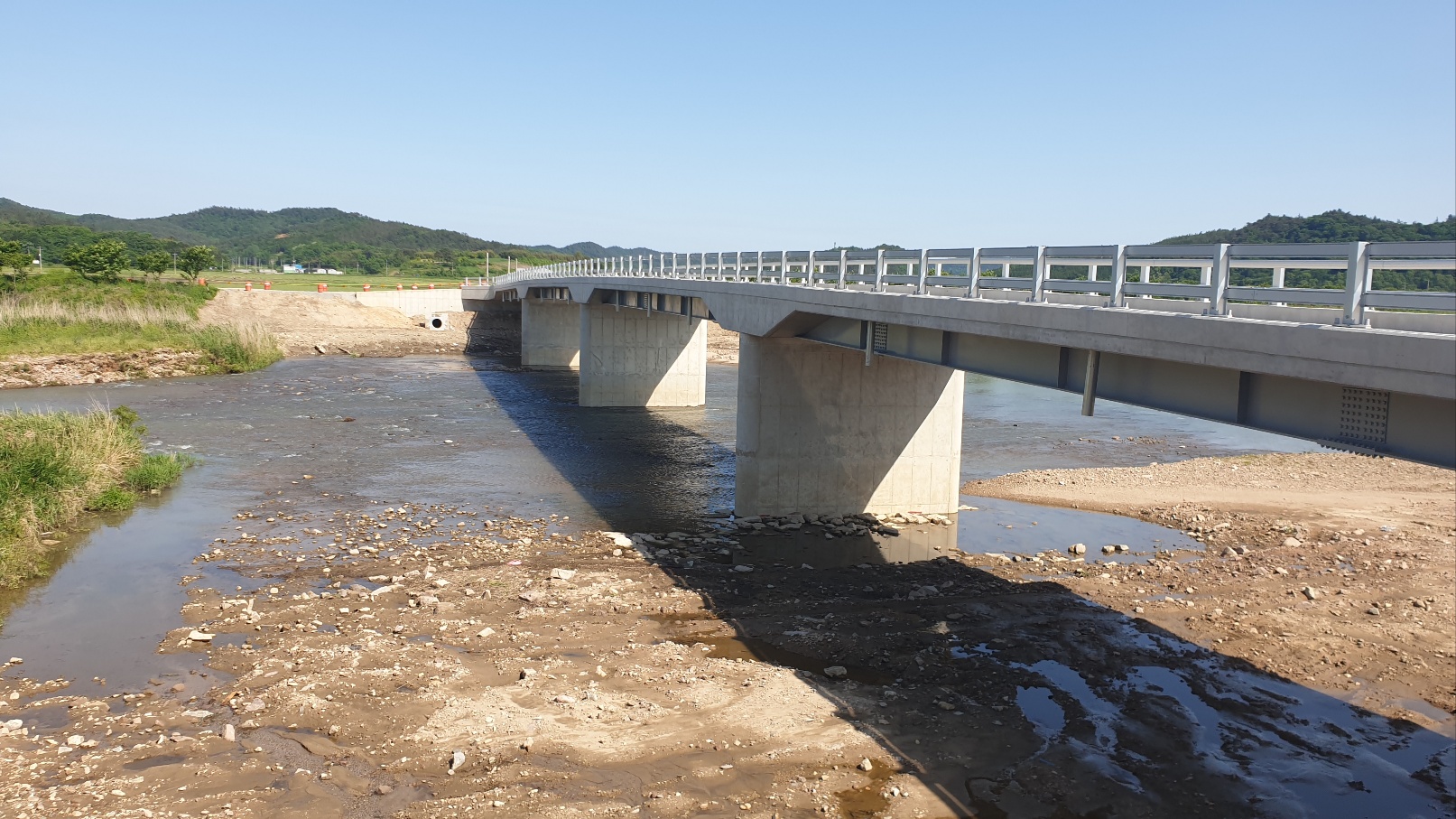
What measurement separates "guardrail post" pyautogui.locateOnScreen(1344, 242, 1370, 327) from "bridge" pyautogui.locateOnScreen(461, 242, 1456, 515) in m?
0.02

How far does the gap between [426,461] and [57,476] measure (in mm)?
10024


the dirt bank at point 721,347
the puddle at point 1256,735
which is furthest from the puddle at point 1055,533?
the dirt bank at point 721,347

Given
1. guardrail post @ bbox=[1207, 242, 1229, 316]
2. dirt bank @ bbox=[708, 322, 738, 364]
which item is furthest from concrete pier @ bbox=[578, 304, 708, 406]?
guardrail post @ bbox=[1207, 242, 1229, 316]

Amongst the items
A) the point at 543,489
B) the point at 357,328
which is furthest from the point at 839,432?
the point at 357,328

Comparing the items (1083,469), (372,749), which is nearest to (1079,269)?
(1083,469)

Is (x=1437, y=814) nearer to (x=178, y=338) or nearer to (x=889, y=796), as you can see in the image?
(x=889, y=796)

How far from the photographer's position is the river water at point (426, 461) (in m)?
15.9

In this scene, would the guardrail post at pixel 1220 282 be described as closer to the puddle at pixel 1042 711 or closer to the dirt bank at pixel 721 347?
the puddle at pixel 1042 711

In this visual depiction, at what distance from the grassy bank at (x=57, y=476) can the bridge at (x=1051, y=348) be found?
13.5m

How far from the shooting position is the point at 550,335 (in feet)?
207

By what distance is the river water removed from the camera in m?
15.9

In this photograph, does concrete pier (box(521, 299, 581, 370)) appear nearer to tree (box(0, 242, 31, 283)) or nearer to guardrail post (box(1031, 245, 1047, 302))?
tree (box(0, 242, 31, 283))

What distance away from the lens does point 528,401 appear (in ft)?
148

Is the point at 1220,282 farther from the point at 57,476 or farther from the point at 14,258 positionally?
the point at 14,258
